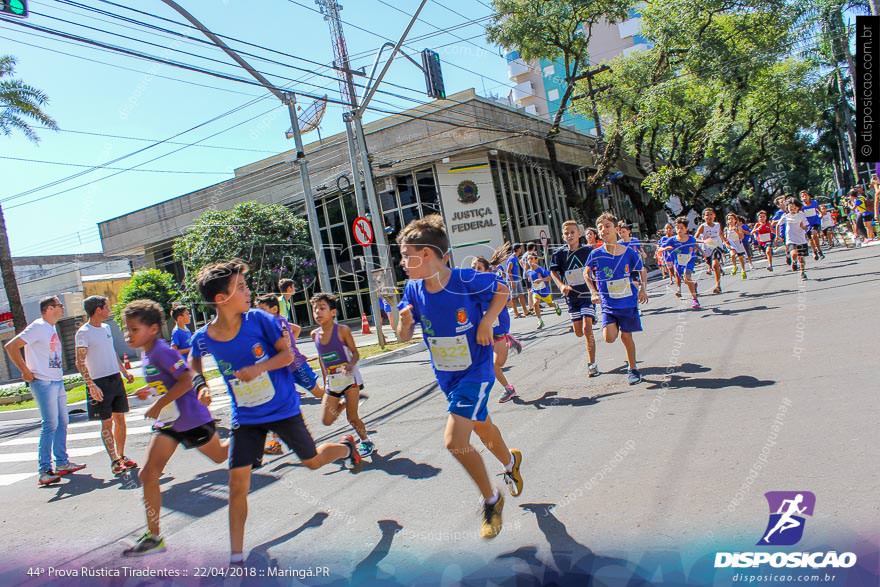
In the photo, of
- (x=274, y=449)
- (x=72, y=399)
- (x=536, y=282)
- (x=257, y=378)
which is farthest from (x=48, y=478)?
(x=536, y=282)

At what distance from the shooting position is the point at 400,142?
24984 mm

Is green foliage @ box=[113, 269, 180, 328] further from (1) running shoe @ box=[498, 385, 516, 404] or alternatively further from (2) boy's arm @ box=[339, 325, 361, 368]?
(2) boy's arm @ box=[339, 325, 361, 368]

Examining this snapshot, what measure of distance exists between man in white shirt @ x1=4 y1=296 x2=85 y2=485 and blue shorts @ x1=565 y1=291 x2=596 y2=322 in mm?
5783

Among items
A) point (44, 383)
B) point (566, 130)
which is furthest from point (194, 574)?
point (566, 130)

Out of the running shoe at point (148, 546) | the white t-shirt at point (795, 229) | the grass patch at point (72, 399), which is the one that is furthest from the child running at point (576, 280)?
the grass patch at point (72, 399)

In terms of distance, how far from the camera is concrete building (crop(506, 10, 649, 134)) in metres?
63.5

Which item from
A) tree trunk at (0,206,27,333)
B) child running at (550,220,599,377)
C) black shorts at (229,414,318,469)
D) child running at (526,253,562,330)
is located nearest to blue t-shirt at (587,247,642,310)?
child running at (550,220,599,377)

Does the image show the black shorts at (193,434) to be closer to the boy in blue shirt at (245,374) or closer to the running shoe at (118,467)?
the boy in blue shirt at (245,374)

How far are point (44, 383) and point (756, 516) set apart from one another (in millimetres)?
6641

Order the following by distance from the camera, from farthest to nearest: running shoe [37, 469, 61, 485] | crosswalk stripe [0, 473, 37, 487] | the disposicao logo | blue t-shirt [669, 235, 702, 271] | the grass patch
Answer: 1. the grass patch
2. blue t-shirt [669, 235, 702, 271]
3. crosswalk stripe [0, 473, 37, 487]
4. running shoe [37, 469, 61, 485]
5. the disposicao logo

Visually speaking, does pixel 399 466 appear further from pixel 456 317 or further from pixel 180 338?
pixel 180 338

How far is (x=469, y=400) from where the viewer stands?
141 inches

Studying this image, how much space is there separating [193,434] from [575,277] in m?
4.91

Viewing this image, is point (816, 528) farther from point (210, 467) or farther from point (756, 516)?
point (210, 467)
